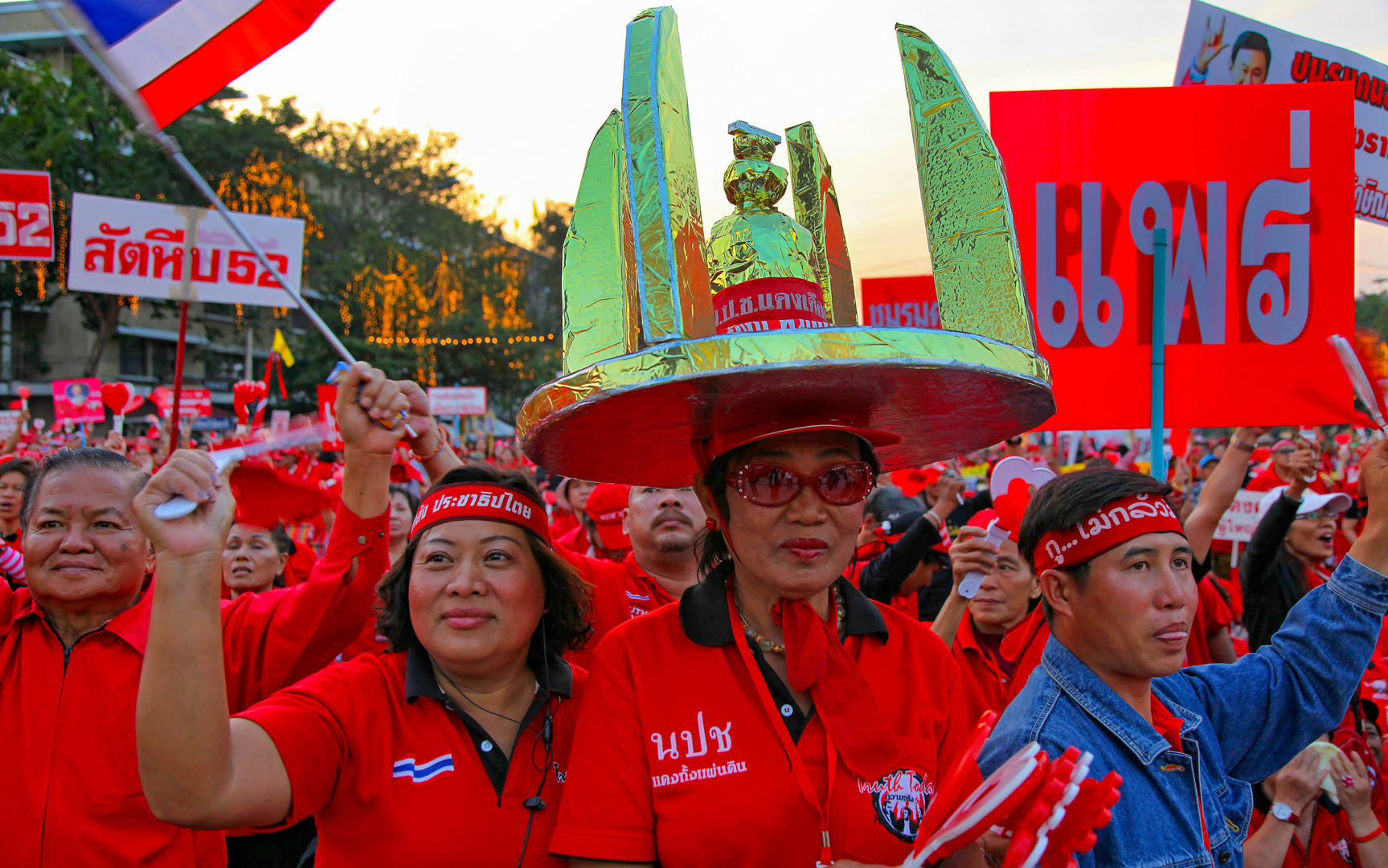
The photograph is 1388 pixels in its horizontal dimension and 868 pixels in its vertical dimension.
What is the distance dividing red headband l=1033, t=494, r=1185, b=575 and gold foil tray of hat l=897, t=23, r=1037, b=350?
565mm

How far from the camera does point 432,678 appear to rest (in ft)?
7.71

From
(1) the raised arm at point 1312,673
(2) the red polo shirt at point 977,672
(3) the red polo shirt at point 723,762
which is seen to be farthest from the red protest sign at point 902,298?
(3) the red polo shirt at point 723,762

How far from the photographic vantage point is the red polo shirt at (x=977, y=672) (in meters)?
3.47

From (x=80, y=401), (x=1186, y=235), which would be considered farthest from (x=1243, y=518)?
(x=80, y=401)

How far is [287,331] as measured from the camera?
37.3 m

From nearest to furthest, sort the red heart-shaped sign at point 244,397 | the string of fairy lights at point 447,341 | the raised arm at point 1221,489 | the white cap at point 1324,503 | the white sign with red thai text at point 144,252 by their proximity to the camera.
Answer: the raised arm at point 1221,489 → the white cap at point 1324,503 → the white sign with red thai text at point 144,252 → the red heart-shaped sign at point 244,397 → the string of fairy lights at point 447,341

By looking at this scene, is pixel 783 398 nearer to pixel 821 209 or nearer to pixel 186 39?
pixel 821 209

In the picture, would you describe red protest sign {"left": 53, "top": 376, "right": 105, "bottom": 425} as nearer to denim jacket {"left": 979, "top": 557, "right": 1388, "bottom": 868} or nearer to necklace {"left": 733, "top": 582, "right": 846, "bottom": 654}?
necklace {"left": 733, "top": 582, "right": 846, "bottom": 654}

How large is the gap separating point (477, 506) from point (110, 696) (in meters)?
1.17

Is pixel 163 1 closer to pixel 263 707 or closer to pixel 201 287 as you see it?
pixel 263 707

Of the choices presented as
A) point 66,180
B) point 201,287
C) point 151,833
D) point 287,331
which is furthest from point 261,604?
point 287,331

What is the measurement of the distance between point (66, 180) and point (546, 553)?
31.0 metres

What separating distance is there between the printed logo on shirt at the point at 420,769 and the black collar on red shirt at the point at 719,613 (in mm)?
680

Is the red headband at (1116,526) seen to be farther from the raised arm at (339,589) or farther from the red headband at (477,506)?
the raised arm at (339,589)
